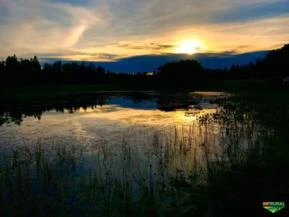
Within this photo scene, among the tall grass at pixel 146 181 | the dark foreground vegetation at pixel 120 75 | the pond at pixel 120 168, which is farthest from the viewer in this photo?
the dark foreground vegetation at pixel 120 75

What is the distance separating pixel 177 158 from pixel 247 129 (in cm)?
770

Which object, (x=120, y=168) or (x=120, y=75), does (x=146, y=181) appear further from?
(x=120, y=75)

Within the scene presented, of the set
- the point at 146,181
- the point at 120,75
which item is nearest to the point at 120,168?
the point at 146,181

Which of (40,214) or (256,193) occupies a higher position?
(256,193)

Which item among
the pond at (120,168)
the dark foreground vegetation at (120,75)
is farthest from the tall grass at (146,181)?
the dark foreground vegetation at (120,75)

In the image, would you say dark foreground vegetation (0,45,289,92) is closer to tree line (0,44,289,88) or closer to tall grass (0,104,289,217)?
tree line (0,44,289,88)

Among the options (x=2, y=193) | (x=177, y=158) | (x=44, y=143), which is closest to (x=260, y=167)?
(x=177, y=158)

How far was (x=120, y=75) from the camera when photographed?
166750mm

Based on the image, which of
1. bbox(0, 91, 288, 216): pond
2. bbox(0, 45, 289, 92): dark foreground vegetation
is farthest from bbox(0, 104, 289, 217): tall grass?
bbox(0, 45, 289, 92): dark foreground vegetation

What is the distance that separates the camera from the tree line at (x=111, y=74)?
367 feet

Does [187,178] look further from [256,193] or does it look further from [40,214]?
[40,214]

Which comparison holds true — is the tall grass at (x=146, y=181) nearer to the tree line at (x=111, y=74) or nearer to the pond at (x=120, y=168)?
the pond at (x=120, y=168)

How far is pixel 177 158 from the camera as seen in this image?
15.9m

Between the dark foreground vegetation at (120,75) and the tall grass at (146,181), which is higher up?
the dark foreground vegetation at (120,75)
